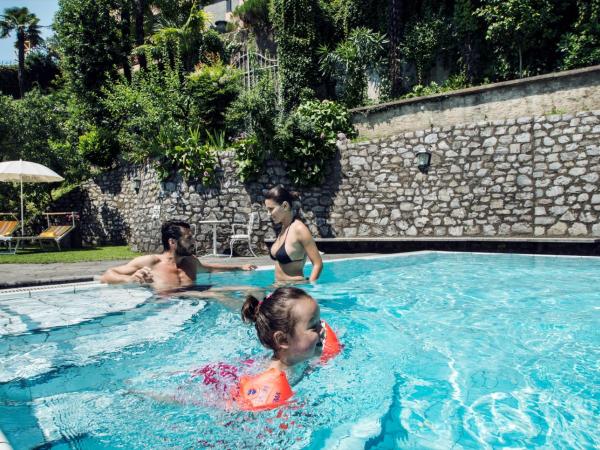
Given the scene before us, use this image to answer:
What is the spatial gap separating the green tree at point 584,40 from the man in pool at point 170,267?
12182 millimetres

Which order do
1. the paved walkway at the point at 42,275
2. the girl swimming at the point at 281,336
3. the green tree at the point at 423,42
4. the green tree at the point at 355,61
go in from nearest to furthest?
the girl swimming at the point at 281,336
the paved walkway at the point at 42,275
the green tree at the point at 423,42
the green tree at the point at 355,61

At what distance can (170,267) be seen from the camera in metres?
5.76

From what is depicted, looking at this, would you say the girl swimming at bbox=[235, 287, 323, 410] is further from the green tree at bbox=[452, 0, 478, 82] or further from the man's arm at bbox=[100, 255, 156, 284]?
the green tree at bbox=[452, 0, 478, 82]

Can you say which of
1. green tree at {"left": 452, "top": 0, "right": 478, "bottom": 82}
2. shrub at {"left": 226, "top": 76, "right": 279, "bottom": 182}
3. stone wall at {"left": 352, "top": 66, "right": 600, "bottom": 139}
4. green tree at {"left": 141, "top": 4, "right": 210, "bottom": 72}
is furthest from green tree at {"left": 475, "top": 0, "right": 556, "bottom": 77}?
green tree at {"left": 141, "top": 4, "right": 210, "bottom": 72}

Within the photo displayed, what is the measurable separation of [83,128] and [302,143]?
542 inches

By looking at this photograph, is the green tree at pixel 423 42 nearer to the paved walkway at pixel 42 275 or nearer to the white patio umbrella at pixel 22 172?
the paved walkway at pixel 42 275

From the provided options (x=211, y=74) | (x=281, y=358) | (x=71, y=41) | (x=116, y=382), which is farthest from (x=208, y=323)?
(x=71, y=41)

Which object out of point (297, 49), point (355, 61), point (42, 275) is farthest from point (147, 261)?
point (297, 49)

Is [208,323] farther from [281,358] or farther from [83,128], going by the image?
[83,128]

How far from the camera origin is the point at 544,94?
1070cm

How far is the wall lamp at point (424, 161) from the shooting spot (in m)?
11.9

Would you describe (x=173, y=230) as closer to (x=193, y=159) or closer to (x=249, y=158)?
(x=249, y=158)

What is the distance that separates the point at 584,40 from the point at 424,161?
609 cm

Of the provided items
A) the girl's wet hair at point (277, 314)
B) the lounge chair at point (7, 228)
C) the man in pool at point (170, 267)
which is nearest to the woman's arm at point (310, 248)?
the man in pool at point (170, 267)
